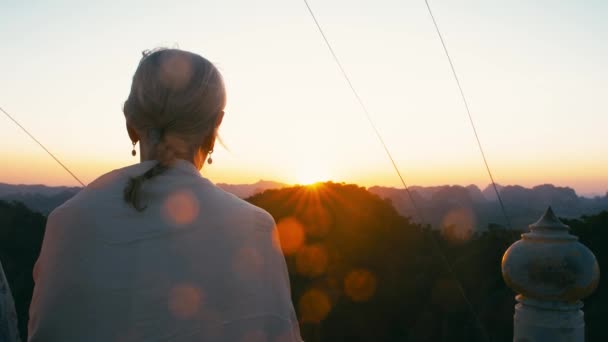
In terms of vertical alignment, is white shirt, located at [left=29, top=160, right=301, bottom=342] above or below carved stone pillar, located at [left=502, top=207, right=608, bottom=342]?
above

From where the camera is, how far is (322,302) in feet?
27.0

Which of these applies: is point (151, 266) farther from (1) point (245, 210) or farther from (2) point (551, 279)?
(2) point (551, 279)

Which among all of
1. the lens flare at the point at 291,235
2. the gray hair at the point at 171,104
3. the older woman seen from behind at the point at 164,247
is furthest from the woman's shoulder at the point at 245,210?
the lens flare at the point at 291,235

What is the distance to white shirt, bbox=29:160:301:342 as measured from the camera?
3.96ft

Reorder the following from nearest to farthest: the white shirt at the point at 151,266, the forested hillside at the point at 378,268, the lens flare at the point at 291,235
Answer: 1. the white shirt at the point at 151,266
2. the forested hillside at the point at 378,268
3. the lens flare at the point at 291,235

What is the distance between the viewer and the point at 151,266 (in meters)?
1.21

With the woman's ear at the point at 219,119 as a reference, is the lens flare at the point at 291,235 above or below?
below

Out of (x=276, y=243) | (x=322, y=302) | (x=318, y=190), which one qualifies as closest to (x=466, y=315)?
(x=322, y=302)

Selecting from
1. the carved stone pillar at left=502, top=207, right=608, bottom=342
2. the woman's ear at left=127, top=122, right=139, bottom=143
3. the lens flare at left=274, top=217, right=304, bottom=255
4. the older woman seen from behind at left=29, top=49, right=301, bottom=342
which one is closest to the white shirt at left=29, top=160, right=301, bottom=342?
the older woman seen from behind at left=29, top=49, right=301, bottom=342

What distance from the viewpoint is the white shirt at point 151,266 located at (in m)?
1.21

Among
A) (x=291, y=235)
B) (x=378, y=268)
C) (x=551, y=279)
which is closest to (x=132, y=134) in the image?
(x=551, y=279)

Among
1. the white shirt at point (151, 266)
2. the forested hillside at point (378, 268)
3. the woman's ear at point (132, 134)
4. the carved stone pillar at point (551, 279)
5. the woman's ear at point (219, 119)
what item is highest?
the woman's ear at point (219, 119)

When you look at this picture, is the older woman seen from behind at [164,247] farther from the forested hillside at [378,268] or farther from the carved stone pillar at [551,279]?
the forested hillside at [378,268]

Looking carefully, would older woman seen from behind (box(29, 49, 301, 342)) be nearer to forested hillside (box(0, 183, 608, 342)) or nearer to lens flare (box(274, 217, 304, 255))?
forested hillside (box(0, 183, 608, 342))
